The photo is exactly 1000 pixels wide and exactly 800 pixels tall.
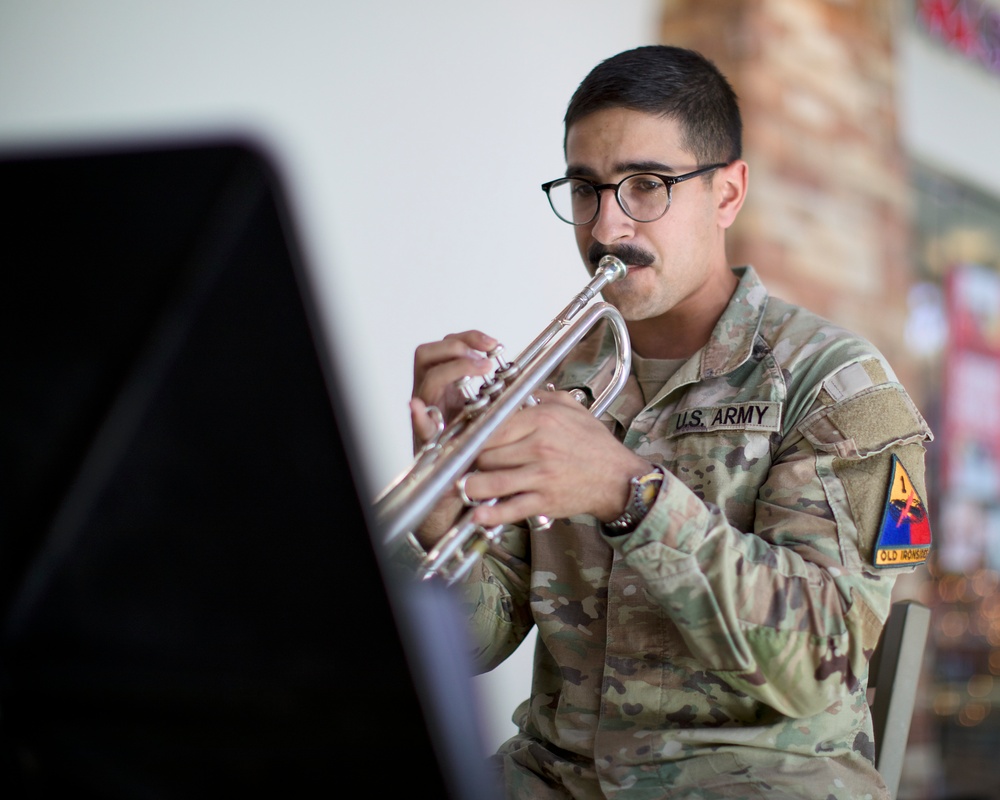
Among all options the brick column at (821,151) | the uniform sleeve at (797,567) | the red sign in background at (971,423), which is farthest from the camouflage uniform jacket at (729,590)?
the red sign in background at (971,423)

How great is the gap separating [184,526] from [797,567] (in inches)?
32.3

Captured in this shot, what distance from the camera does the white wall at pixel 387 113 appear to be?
2.40 m

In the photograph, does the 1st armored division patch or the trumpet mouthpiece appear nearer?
the 1st armored division patch

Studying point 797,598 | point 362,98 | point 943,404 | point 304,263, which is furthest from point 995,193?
point 304,263

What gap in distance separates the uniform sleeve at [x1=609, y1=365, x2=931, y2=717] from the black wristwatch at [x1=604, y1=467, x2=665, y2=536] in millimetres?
10

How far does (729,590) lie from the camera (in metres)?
1.14

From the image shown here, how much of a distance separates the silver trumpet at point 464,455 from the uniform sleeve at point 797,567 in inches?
6.4

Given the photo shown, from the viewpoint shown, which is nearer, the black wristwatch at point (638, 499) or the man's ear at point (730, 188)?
the black wristwatch at point (638, 499)

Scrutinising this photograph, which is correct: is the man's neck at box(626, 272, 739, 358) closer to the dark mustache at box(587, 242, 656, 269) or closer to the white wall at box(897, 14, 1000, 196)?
the dark mustache at box(587, 242, 656, 269)

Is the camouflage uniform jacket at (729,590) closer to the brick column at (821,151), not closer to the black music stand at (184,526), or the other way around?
the black music stand at (184,526)

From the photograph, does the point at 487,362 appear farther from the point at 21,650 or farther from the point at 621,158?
the point at 21,650

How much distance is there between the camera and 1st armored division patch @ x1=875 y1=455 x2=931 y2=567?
124cm

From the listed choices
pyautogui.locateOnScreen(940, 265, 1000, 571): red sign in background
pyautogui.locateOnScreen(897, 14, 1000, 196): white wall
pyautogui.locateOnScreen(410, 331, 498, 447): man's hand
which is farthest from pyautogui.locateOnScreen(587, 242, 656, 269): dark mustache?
pyautogui.locateOnScreen(940, 265, 1000, 571): red sign in background

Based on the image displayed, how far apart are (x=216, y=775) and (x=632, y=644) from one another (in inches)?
34.6
